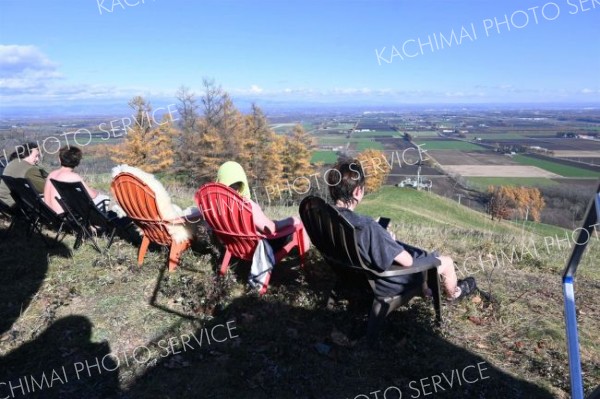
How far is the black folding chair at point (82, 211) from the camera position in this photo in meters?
4.48

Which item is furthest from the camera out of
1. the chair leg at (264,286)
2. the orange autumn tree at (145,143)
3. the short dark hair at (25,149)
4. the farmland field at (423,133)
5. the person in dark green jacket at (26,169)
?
the farmland field at (423,133)

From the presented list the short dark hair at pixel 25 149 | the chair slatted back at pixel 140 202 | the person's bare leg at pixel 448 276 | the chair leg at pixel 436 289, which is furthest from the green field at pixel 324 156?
the chair leg at pixel 436 289

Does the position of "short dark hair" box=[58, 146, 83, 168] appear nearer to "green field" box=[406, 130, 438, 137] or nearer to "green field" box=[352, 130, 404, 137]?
"green field" box=[352, 130, 404, 137]

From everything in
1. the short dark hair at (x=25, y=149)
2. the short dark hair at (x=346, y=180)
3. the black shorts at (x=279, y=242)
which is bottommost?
the black shorts at (x=279, y=242)

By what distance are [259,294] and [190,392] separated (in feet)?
4.21

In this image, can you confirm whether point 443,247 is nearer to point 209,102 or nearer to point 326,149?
point 209,102

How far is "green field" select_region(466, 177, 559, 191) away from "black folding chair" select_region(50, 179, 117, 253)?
4050cm

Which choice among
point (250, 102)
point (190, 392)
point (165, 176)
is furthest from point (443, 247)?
point (250, 102)

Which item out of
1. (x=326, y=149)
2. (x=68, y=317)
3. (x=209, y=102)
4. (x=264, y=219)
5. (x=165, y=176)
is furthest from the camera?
(x=326, y=149)

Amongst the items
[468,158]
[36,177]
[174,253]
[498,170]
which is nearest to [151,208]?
[174,253]

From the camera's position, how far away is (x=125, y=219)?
5195mm

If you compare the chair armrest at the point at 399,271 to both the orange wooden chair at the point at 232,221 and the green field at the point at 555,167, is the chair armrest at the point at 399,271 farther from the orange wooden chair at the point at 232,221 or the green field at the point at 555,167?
the green field at the point at 555,167

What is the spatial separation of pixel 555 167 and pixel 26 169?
5079 cm

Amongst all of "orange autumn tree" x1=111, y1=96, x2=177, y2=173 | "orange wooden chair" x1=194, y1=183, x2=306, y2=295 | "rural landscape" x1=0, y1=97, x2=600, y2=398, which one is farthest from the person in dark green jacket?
"orange autumn tree" x1=111, y1=96, x2=177, y2=173
